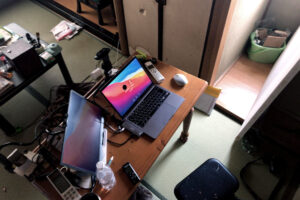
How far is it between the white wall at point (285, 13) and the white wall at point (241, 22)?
0.40 ft

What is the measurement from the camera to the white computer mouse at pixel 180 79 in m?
1.47

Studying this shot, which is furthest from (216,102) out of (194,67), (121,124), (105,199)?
(105,199)

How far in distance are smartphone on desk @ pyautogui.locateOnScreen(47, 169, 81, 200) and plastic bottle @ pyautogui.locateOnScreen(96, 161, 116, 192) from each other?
0.13 meters

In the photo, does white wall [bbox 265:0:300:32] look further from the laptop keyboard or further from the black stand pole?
the laptop keyboard

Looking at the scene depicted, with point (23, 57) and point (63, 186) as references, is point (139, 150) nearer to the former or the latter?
point (63, 186)

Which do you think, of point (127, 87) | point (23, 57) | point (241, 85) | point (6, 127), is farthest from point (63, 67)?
point (241, 85)

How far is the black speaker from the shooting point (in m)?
1.77

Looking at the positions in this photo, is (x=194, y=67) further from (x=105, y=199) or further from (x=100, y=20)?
(x=100, y=20)

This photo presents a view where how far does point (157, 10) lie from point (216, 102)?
104 centimetres

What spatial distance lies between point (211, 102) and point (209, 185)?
0.90m

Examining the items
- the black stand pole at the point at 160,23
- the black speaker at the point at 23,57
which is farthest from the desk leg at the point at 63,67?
the black stand pole at the point at 160,23

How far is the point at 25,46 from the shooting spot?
71.2 inches

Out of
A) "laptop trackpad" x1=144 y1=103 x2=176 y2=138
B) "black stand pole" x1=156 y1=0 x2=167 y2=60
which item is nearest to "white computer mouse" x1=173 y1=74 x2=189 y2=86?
"laptop trackpad" x1=144 y1=103 x2=176 y2=138

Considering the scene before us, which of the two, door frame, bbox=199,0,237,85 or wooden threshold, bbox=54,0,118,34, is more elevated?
door frame, bbox=199,0,237,85
